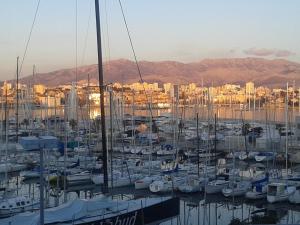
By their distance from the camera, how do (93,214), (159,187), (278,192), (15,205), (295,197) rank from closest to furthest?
1. (93,214)
2. (15,205)
3. (295,197)
4. (278,192)
5. (159,187)

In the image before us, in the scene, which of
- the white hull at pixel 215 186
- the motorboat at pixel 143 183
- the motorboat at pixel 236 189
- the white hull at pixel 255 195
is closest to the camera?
the white hull at pixel 255 195

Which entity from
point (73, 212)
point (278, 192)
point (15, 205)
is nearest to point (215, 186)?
point (278, 192)

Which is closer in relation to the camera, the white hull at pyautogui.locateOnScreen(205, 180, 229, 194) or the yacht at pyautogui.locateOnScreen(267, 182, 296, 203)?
the yacht at pyautogui.locateOnScreen(267, 182, 296, 203)

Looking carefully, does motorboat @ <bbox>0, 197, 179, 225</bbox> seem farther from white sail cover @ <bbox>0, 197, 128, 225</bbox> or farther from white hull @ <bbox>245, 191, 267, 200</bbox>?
white hull @ <bbox>245, 191, 267, 200</bbox>

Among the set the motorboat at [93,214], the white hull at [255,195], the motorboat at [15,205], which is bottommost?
the white hull at [255,195]

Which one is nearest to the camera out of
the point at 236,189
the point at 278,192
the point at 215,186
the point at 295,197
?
the point at 295,197

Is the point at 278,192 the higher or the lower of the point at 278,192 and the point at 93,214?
the lower

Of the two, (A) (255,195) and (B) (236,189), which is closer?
(A) (255,195)

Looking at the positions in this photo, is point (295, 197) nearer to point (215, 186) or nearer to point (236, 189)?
point (236, 189)

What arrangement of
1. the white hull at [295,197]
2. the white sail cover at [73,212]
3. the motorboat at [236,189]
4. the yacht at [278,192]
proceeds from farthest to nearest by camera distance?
the motorboat at [236,189] → the yacht at [278,192] → the white hull at [295,197] → the white sail cover at [73,212]

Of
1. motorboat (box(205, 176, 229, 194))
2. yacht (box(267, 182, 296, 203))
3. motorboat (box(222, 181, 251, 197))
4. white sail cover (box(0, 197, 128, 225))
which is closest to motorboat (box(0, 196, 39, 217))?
white sail cover (box(0, 197, 128, 225))

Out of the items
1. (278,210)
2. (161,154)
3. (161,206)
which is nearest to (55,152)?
(161,154)

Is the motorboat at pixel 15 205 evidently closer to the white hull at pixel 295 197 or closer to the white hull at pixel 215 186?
the white hull at pixel 215 186

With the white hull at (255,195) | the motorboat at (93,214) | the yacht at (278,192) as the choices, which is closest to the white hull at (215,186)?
the white hull at (255,195)
